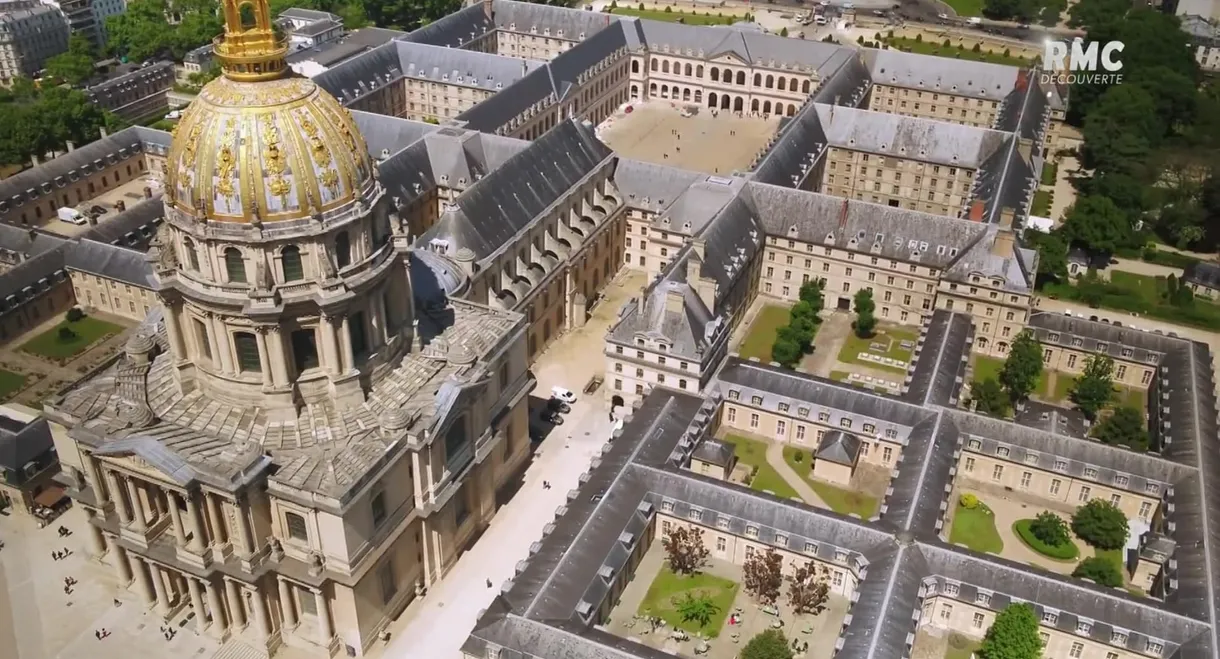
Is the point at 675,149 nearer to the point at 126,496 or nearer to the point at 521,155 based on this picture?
the point at 521,155

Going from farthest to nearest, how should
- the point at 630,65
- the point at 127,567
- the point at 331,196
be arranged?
the point at 630,65
the point at 127,567
the point at 331,196

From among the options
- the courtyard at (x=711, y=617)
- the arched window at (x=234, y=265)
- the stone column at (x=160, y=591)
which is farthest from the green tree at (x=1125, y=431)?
the stone column at (x=160, y=591)

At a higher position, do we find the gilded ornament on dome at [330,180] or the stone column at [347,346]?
the gilded ornament on dome at [330,180]

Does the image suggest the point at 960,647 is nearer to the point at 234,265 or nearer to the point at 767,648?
the point at 767,648

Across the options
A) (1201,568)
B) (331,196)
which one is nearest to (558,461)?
(331,196)

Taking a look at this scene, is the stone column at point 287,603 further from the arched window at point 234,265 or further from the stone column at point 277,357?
the arched window at point 234,265

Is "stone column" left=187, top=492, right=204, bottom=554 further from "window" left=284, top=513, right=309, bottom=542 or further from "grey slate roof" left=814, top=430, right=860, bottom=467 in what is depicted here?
"grey slate roof" left=814, top=430, right=860, bottom=467

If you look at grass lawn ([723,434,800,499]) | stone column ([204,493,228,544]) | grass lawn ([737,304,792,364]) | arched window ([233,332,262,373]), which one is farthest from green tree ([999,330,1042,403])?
stone column ([204,493,228,544])
